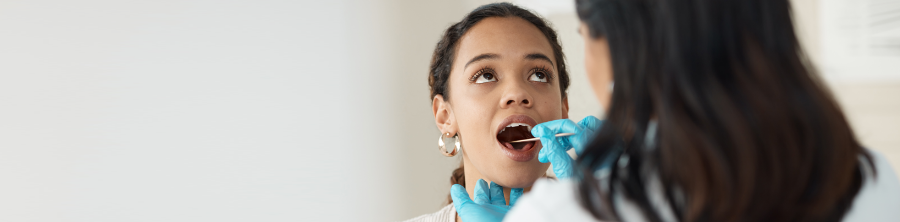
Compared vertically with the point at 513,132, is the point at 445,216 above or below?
below

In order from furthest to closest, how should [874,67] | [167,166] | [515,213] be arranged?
[874,67] < [167,166] < [515,213]

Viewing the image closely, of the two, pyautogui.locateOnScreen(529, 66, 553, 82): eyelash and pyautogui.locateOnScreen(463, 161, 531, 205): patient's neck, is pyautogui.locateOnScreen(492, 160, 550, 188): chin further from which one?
pyautogui.locateOnScreen(529, 66, 553, 82): eyelash

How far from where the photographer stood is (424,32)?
2.21 meters

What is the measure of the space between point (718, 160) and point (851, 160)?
0.59ft

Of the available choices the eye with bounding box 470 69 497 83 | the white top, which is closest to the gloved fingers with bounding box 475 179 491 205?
the eye with bounding box 470 69 497 83

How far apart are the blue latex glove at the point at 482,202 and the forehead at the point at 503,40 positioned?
0.99ft

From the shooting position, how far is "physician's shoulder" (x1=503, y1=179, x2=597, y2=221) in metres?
0.63

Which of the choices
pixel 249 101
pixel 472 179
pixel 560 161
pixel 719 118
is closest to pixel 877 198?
pixel 719 118

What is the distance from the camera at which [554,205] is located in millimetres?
641

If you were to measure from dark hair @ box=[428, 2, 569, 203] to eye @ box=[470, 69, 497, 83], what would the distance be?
3.9 inches

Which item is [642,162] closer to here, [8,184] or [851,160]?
[851,160]

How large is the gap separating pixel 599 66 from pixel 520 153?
672mm

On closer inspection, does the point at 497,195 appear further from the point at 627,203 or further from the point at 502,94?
the point at 627,203

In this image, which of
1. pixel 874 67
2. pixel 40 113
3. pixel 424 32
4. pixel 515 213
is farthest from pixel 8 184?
pixel 874 67
